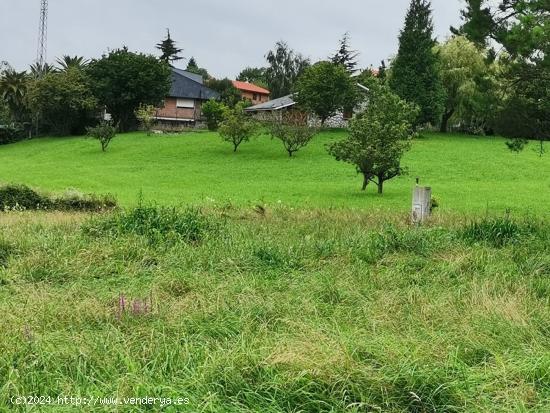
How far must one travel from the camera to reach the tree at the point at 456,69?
43.2m

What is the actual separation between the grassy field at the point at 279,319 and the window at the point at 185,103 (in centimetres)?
5301

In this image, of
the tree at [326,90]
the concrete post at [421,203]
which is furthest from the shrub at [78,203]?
the tree at [326,90]

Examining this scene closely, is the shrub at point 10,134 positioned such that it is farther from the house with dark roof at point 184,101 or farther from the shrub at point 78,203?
the shrub at point 78,203

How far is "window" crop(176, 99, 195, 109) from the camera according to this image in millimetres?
60281

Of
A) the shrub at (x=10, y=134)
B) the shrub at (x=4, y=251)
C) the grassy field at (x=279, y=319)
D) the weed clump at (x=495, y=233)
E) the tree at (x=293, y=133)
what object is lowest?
the shrub at (x=4, y=251)

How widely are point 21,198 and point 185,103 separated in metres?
46.7

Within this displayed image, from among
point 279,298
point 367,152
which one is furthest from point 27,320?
point 367,152

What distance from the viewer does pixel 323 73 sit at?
4141 cm

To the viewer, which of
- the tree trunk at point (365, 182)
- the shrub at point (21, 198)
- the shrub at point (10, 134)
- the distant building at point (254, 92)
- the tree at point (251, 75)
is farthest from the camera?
the tree at point (251, 75)

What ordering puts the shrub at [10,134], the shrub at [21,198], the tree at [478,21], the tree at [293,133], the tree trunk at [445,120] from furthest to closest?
the shrub at [10,134] < the tree trunk at [445,120] < the tree at [293,133] < the shrub at [21,198] < the tree at [478,21]

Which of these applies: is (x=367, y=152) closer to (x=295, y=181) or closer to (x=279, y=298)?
(x=295, y=181)

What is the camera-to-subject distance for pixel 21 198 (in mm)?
15172

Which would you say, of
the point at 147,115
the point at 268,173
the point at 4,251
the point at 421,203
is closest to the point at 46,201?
the point at 4,251

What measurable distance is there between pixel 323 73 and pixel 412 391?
130 ft
